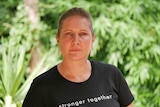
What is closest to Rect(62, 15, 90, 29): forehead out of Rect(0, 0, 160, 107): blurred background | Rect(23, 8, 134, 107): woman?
Rect(23, 8, 134, 107): woman

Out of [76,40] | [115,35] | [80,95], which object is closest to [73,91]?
[80,95]

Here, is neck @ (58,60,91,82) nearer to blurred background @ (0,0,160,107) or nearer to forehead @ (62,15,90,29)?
forehead @ (62,15,90,29)

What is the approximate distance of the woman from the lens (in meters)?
1.40

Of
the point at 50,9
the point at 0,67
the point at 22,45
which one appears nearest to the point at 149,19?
the point at 50,9

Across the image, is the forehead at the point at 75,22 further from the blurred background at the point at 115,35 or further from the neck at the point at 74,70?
the blurred background at the point at 115,35

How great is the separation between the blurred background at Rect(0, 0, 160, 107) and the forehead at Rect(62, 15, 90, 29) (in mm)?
1813

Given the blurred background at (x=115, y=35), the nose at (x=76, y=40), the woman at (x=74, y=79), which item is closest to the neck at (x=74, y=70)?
the woman at (x=74, y=79)

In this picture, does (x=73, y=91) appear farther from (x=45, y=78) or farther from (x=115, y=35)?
(x=115, y=35)

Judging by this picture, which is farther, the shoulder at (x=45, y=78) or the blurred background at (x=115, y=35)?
the blurred background at (x=115, y=35)

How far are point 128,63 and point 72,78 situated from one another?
2.08 m

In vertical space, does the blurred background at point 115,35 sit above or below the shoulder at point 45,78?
below

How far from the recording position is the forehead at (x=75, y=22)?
1.41 meters

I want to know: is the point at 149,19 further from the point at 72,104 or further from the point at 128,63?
the point at 72,104

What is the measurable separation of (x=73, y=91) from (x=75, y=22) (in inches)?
10.9
